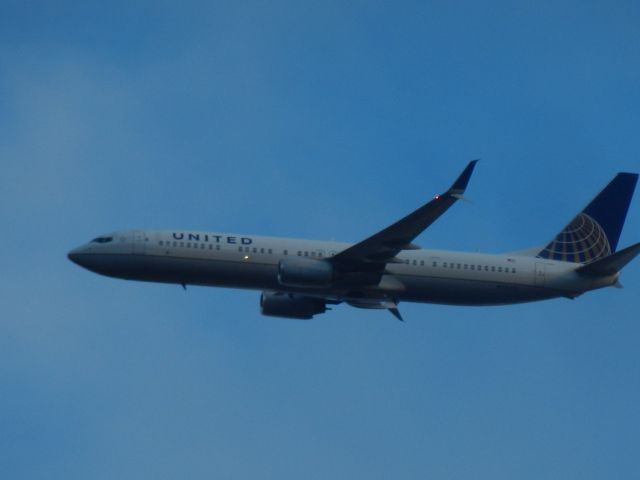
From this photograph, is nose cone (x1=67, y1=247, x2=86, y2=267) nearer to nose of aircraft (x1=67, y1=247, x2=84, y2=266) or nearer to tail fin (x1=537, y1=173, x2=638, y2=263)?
nose of aircraft (x1=67, y1=247, x2=84, y2=266)

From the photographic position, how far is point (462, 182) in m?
56.1

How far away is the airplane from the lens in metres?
61.7

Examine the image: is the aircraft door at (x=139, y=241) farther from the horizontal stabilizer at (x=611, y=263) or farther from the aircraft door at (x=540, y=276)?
the horizontal stabilizer at (x=611, y=263)

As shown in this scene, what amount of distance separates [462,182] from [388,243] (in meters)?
6.93

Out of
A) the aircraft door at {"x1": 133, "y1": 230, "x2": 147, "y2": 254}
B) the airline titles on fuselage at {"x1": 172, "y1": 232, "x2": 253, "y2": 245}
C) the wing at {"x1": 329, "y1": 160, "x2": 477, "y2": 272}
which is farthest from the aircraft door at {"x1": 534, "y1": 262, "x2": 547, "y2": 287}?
the aircraft door at {"x1": 133, "y1": 230, "x2": 147, "y2": 254}

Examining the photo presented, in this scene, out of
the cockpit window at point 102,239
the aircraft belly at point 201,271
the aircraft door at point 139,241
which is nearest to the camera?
the aircraft belly at point 201,271

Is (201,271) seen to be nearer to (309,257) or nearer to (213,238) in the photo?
(213,238)

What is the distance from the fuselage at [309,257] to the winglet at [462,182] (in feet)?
24.3

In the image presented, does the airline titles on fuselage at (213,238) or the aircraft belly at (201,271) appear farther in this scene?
the airline titles on fuselage at (213,238)

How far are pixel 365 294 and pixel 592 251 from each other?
1509cm

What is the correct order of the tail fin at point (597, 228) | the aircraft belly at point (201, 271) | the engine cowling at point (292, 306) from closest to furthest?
the aircraft belly at point (201, 271)
the engine cowling at point (292, 306)
the tail fin at point (597, 228)

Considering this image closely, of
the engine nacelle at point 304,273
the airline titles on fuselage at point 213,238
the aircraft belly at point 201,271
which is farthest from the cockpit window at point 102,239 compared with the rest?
the engine nacelle at point 304,273

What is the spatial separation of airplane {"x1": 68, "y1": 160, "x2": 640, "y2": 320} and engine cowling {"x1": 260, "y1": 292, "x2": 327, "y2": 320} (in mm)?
1001

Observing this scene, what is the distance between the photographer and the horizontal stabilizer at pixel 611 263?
2424 inches
